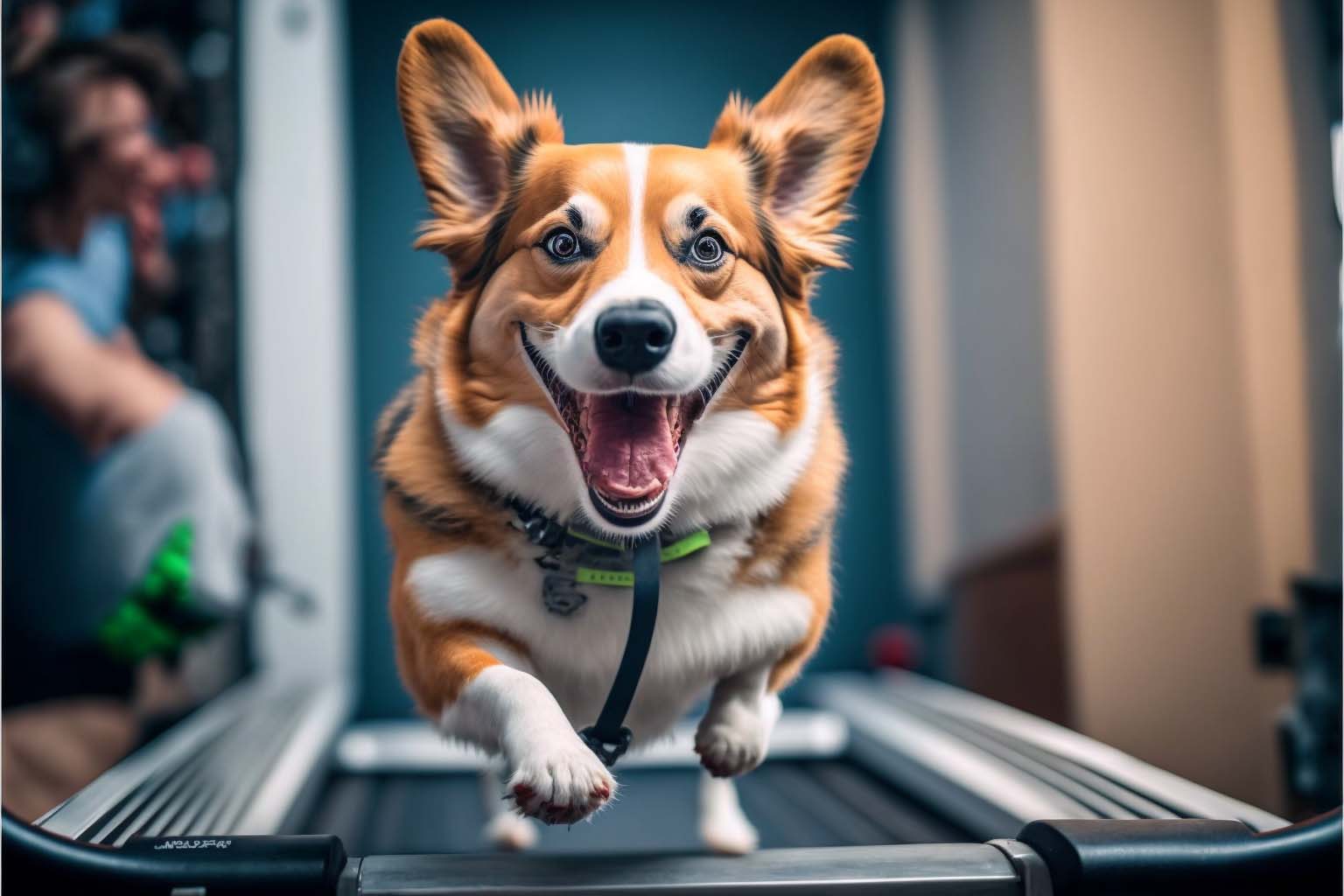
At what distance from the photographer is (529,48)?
0.84m

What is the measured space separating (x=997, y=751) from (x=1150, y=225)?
2.26ft

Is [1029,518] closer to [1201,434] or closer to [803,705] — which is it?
[1201,434]

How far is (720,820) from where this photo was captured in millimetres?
1043

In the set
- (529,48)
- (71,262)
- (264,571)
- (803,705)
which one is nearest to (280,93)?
(71,262)

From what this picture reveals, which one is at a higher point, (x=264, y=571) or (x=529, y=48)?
(x=529, y=48)

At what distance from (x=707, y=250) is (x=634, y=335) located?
0.27 feet

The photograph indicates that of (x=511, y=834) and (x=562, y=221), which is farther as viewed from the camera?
(x=511, y=834)

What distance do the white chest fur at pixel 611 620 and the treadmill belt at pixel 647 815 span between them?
0.49 m

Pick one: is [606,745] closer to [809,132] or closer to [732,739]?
[732,739]

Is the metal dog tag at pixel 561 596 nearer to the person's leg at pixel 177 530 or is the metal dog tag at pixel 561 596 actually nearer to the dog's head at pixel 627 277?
the dog's head at pixel 627 277

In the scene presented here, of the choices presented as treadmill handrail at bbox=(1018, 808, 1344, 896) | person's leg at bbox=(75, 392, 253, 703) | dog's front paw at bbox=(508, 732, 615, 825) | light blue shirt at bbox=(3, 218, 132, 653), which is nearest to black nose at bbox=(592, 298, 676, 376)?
dog's front paw at bbox=(508, 732, 615, 825)

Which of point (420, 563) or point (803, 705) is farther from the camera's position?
point (803, 705)

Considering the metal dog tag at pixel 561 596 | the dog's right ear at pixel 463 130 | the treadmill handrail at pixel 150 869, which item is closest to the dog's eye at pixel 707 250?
the dog's right ear at pixel 463 130

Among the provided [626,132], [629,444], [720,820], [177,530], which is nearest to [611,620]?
[629,444]
